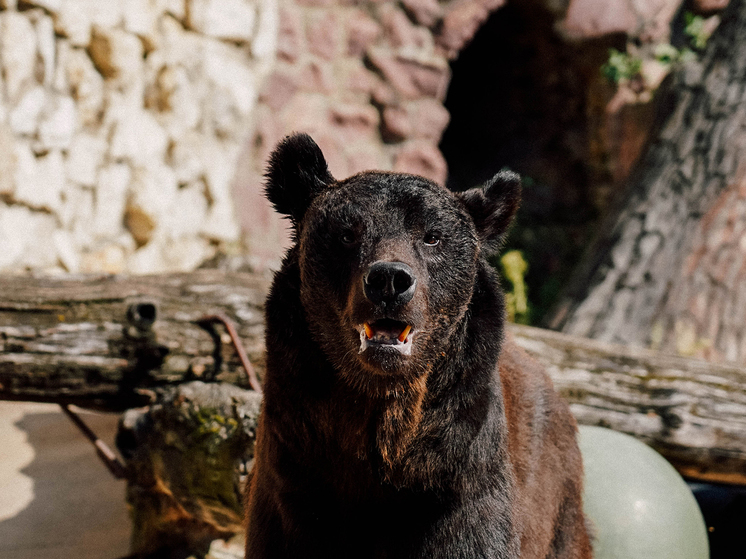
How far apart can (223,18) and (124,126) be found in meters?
1.33

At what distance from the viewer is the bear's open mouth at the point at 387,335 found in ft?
6.29

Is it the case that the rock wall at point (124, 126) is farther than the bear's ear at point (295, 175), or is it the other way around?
the rock wall at point (124, 126)

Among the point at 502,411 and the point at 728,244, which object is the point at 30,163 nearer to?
the point at 502,411

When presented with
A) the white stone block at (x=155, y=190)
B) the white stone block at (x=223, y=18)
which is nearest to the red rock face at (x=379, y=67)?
the white stone block at (x=223, y=18)

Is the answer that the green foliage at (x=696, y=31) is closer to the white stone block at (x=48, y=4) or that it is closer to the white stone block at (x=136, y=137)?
the white stone block at (x=136, y=137)

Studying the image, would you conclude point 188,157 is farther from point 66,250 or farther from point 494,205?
point 494,205

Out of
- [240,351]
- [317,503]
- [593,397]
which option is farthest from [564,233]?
[317,503]

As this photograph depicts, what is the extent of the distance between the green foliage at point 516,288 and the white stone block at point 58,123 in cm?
446

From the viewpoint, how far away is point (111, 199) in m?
5.50

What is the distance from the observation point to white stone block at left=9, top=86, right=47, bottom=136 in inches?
186

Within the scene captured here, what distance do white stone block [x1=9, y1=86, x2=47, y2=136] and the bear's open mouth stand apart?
3.85m

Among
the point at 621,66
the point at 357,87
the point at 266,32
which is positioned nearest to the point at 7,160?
the point at 266,32

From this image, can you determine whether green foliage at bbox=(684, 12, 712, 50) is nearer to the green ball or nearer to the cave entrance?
the cave entrance

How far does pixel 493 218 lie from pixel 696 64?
5.28 meters
